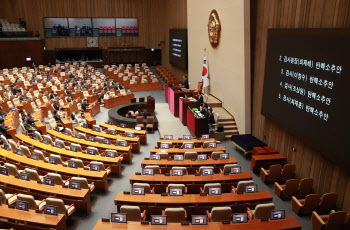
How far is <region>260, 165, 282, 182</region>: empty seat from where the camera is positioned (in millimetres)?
9086

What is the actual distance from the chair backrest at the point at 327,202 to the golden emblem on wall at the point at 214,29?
31.0 feet

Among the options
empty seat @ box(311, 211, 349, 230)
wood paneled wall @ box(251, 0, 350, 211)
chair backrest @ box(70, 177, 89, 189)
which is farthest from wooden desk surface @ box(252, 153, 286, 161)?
chair backrest @ box(70, 177, 89, 189)

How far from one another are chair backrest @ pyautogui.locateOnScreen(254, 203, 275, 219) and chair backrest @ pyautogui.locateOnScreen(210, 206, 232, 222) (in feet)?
2.01

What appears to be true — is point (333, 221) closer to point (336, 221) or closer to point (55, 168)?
point (336, 221)

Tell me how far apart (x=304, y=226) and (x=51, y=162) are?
709cm

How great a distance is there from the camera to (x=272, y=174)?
360 inches

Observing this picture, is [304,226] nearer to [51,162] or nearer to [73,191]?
[73,191]

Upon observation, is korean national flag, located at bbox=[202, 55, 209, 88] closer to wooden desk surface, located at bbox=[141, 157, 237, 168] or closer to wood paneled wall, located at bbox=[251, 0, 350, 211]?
wood paneled wall, located at bbox=[251, 0, 350, 211]

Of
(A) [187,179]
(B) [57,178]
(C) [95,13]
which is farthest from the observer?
(C) [95,13]

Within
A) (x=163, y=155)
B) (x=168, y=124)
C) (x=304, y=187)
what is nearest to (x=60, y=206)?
(x=163, y=155)

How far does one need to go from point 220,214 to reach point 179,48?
59.6 ft

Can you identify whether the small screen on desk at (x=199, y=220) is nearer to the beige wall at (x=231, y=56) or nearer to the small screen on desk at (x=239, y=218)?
the small screen on desk at (x=239, y=218)

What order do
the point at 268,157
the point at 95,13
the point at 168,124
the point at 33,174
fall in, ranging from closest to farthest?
the point at 33,174 → the point at 268,157 → the point at 168,124 → the point at 95,13

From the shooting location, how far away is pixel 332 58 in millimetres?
7352
